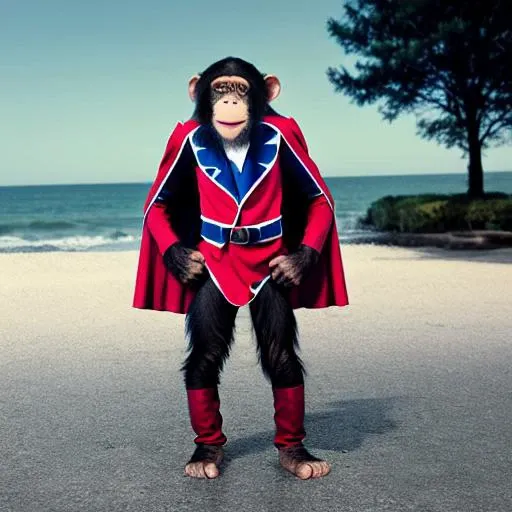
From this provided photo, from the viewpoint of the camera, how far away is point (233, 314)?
363 centimetres

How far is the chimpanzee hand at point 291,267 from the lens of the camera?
11.4 feet

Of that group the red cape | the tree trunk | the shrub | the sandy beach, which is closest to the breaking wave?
the shrub

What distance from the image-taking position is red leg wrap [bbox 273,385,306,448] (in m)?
3.62

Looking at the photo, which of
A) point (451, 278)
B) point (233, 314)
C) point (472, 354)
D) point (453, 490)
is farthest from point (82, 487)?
point (451, 278)

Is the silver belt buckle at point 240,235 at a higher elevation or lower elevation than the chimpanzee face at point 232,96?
lower

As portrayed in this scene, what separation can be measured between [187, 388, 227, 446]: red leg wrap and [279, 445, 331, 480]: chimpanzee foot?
0.29 metres

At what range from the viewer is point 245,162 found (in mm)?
3477

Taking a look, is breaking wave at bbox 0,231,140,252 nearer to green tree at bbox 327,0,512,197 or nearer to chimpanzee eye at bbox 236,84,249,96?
green tree at bbox 327,0,512,197

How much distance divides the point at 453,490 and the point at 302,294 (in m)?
1.02

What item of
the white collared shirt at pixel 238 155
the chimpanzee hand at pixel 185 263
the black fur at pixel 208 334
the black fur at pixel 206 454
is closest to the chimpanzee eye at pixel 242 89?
the white collared shirt at pixel 238 155

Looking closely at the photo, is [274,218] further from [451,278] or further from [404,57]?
[404,57]

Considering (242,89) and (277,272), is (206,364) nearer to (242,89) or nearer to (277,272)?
(277,272)

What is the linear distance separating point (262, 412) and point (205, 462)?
107 cm

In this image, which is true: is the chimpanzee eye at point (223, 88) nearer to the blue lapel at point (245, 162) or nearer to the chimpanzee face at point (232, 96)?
the chimpanzee face at point (232, 96)
